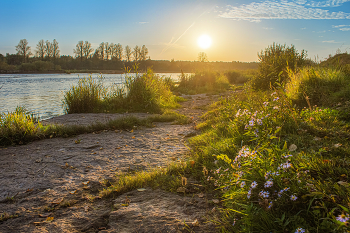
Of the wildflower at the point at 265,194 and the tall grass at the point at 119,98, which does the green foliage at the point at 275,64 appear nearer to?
the tall grass at the point at 119,98

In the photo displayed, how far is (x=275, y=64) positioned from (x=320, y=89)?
15.3 feet

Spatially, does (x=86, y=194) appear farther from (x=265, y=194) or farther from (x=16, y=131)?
(x=16, y=131)

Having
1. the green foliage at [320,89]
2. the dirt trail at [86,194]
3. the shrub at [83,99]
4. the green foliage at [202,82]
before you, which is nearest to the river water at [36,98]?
the shrub at [83,99]

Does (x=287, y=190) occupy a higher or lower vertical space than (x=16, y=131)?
higher

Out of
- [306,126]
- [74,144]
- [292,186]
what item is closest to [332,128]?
[306,126]

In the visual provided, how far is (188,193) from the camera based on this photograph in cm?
241

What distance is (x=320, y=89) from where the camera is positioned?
17.1 ft

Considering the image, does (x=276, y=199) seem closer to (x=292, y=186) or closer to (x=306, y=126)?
(x=292, y=186)

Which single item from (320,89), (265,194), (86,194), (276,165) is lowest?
(86,194)

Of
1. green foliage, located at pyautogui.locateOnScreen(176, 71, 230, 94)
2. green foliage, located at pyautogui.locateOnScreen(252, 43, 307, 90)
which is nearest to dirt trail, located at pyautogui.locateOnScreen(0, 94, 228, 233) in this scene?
green foliage, located at pyautogui.locateOnScreen(252, 43, 307, 90)

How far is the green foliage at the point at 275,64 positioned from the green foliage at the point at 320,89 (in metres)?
3.09

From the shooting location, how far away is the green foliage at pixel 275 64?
30.1 feet

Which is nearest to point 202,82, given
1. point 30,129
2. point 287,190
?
point 30,129

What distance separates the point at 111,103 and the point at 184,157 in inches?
274
